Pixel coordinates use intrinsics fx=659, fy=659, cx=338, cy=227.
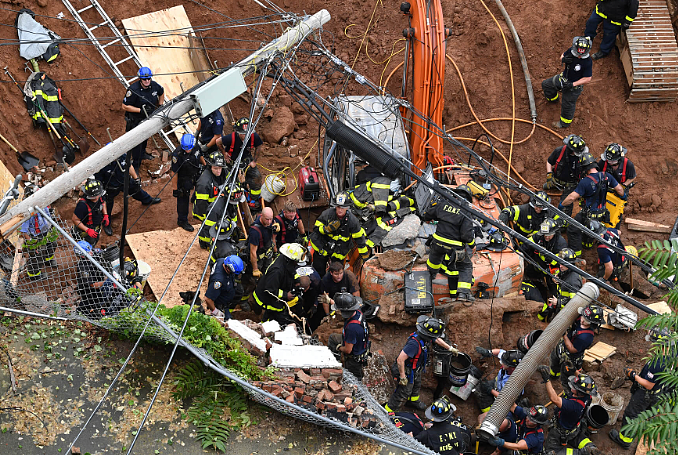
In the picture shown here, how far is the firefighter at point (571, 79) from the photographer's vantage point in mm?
12468

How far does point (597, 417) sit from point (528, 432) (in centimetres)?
128

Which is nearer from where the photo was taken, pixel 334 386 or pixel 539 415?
pixel 334 386

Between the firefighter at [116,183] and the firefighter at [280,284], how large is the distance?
3.50 meters

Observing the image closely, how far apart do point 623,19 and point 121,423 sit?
1256cm

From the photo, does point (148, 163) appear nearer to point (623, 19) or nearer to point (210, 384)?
point (210, 384)

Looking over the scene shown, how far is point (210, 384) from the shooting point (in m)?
6.89

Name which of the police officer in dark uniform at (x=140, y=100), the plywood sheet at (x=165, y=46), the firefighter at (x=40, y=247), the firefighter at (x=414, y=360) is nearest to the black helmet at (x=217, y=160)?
the police officer in dark uniform at (x=140, y=100)

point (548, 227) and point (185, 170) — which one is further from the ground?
point (185, 170)

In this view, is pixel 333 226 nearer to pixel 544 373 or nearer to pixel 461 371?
pixel 461 371

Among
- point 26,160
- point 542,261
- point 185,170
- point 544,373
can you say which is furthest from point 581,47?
point 26,160

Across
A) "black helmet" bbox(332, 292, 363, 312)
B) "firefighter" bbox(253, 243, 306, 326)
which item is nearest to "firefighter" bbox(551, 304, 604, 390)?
"black helmet" bbox(332, 292, 363, 312)

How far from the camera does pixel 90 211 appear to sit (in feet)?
33.3

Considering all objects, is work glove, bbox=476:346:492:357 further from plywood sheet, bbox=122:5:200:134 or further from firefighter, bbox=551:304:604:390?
plywood sheet, bbox=122:5:200:134

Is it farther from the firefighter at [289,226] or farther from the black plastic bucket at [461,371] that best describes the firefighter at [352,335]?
the firefighter at [289,226]
